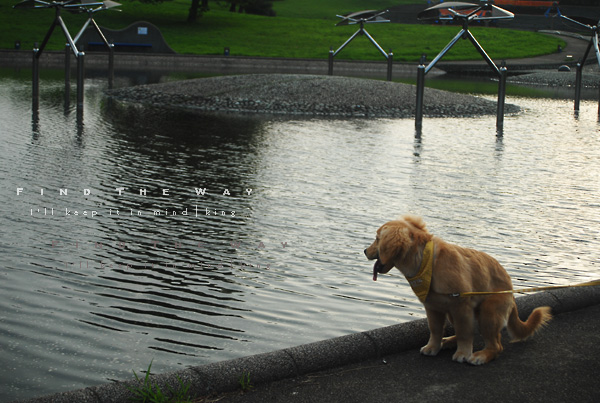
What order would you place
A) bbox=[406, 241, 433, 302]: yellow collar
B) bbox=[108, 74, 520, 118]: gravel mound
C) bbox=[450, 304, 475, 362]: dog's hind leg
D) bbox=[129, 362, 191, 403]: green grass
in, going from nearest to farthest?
bbox=[129, 362, 191, 403]: green grass < bbox=[406, 241, 433, 302]: yellow collar < bbox=[450, 304, 475, 362]: dog's hind leg < bbox=[108, 74, 520, 118]: gravel mound

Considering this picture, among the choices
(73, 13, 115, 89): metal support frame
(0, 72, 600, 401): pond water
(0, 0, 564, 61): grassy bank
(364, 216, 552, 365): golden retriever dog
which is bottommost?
(0, 72, 600, 401): pond water

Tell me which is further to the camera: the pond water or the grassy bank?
the grassy bank

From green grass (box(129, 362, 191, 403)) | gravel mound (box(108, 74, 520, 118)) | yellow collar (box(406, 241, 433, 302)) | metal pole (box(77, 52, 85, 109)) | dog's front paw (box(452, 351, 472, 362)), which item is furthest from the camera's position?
gravel mound (box(108, 74, 520, 118))

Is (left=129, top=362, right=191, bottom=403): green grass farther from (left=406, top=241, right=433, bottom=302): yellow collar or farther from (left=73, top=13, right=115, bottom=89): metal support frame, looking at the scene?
(left=73, top=13, right=115, bottom=89): metal support frame

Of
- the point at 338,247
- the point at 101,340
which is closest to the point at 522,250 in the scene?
the point at 338,247

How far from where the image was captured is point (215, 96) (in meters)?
29.8

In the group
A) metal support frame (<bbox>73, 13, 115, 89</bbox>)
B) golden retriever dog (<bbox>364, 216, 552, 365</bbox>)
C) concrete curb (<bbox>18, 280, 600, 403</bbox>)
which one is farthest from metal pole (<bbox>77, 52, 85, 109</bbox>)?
golden retriever dog (<bbox>364, 216, 552, 365</bbox>)

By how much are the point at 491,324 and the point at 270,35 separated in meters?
68.7

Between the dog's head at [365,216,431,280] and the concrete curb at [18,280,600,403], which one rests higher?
the dog's head at [365,216,431,280]

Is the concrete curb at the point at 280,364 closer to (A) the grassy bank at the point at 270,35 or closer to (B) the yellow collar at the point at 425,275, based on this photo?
(B) the yellow collar at the point at 425,275

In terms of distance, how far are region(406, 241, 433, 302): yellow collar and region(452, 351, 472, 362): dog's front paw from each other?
561 millimetres

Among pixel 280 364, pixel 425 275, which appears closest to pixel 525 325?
pixel 425 275

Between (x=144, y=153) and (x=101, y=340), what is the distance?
1111 centimetres

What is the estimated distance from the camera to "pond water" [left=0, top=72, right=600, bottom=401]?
6.98m
